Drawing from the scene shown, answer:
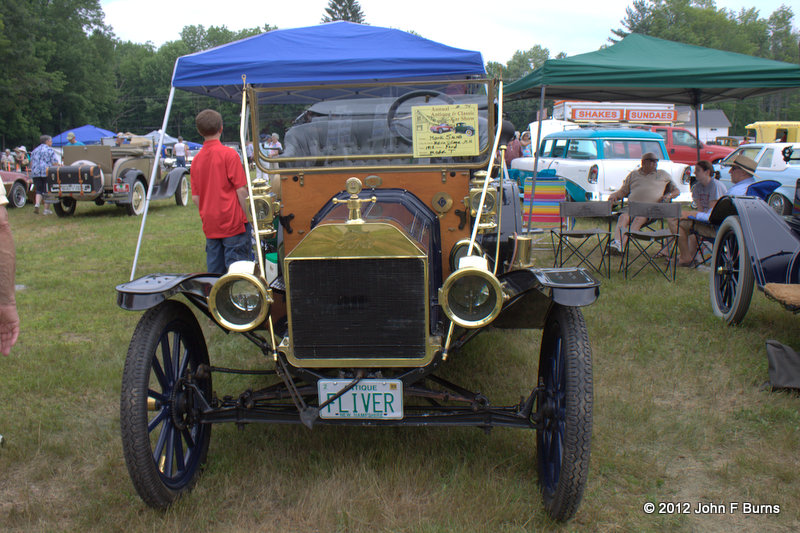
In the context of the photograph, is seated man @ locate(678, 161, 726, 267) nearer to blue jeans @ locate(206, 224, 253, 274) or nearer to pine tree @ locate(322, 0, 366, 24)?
blue jeans @ locate(206, 224, 253, 274)

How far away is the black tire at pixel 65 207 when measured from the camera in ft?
38.4

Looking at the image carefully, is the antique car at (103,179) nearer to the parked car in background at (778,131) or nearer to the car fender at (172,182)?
the car fender at (172,182)

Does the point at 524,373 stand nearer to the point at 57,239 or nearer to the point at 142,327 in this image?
the point at 142,327

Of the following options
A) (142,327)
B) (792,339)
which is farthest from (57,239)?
(792,339)

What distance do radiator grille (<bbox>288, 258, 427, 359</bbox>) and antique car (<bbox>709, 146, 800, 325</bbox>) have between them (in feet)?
8.62

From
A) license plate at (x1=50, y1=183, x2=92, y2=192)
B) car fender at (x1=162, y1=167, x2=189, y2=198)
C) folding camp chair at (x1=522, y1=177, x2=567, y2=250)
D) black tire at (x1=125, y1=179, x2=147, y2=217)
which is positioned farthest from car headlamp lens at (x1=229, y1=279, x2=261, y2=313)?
car fender at (x1=162, y1=167, x2=189, y2=198)

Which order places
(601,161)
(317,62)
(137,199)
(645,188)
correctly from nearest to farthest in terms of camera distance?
(317,62) < (645,188) < (601,161) < (137,199)

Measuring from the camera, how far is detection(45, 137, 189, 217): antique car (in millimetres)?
11133

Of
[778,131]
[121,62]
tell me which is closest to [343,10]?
[121,62]

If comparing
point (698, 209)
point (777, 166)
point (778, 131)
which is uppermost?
point (778, 131)

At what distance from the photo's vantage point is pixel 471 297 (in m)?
2.44

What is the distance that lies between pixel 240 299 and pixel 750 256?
3765mm

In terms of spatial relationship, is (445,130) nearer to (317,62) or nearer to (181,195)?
(317,62)

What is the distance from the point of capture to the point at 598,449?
3.00 meters
